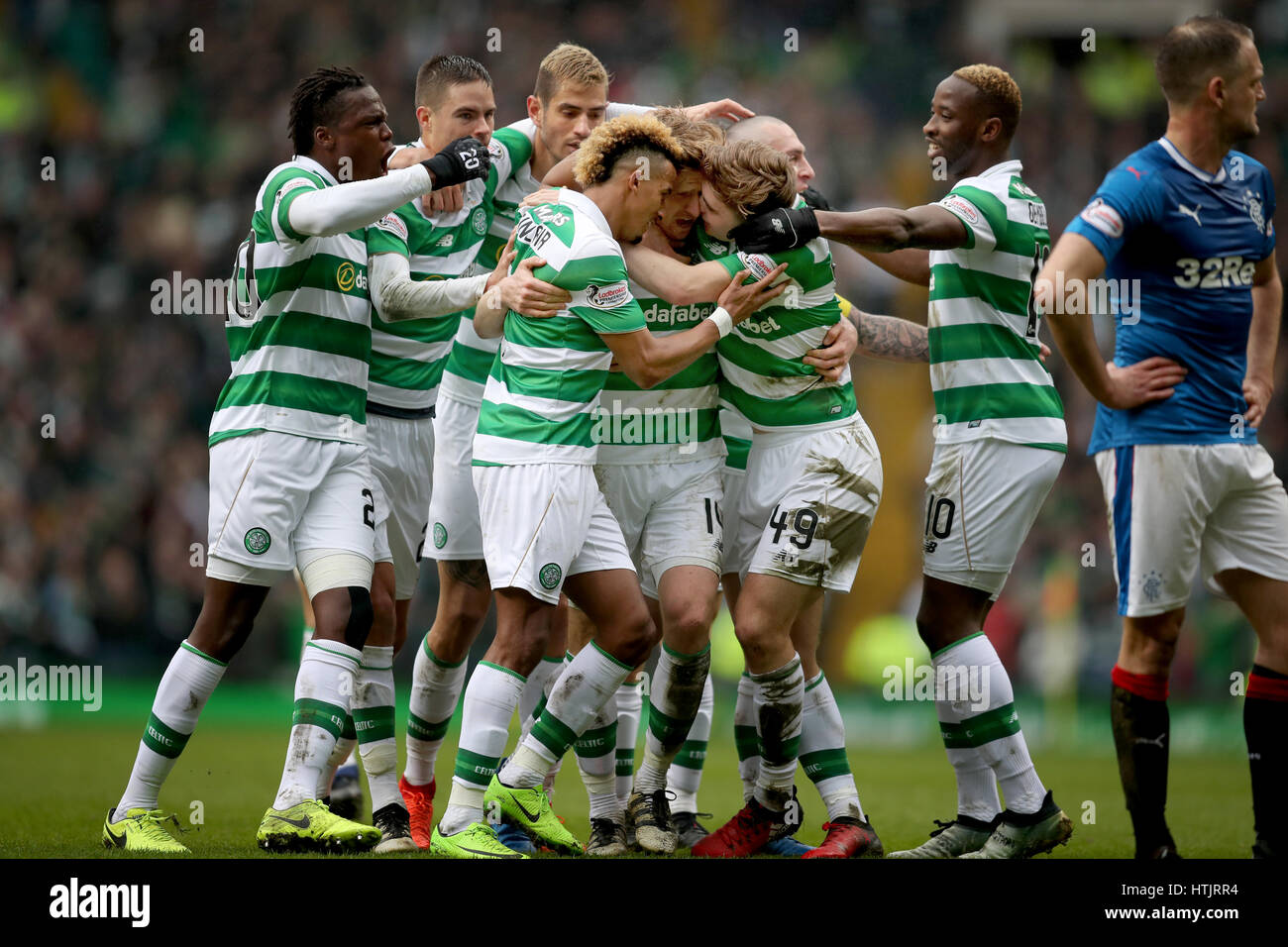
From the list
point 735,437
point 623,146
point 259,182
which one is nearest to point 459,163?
point 623,146

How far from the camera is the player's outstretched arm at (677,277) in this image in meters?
5.34

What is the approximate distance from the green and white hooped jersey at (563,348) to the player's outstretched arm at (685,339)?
0.07m

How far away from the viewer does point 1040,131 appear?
16.0 m

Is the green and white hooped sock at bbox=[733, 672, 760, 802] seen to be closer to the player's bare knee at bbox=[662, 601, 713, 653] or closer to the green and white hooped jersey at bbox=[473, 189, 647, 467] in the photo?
the player's bare knee at bbox=[662, 601, 713, 653]

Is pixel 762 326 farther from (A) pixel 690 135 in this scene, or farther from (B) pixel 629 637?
(B) pixel 629 637

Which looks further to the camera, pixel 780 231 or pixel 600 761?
pixel 600 761

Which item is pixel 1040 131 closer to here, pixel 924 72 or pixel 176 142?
pixel 924 72

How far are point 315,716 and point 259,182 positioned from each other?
459 inches

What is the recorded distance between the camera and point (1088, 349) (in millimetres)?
5074

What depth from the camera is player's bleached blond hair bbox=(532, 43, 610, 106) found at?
6.33 metres

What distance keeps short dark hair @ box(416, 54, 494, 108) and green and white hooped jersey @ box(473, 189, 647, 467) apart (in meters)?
1.28

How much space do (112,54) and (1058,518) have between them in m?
12.4
